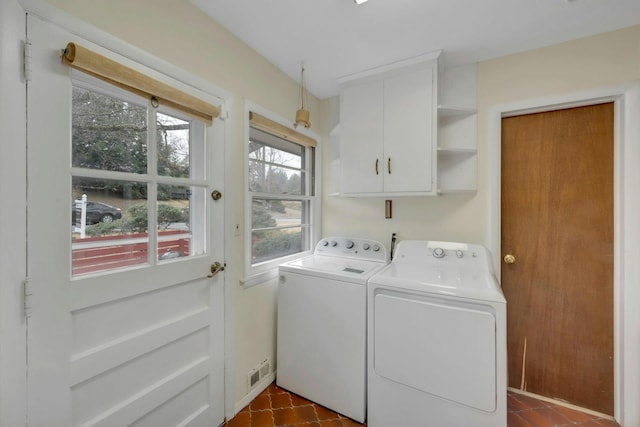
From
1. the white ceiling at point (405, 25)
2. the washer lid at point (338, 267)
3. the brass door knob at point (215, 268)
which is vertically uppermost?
the white ceiling at point (405, 25)

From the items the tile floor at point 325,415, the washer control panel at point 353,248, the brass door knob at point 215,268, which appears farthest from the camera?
the washer control panel at point 353,248

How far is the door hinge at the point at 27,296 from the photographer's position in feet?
2.85

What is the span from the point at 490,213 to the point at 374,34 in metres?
1.49

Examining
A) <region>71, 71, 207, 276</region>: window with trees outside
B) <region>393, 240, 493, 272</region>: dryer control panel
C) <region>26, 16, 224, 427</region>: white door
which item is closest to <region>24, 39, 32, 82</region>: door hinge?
<region>26, 16, 224, 427</region>: white door

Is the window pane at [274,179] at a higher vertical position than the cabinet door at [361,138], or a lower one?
lower

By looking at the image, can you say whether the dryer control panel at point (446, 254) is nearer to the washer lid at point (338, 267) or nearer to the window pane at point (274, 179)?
the washer lid at point (338, 267)

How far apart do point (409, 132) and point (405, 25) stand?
2.13 ft

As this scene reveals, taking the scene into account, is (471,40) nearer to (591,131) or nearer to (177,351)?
(591,131)

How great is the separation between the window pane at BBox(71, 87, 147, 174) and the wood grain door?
92.5 inches

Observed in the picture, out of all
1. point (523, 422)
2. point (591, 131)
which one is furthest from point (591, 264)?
point (523, 422)

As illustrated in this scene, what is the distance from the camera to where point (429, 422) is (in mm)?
1396

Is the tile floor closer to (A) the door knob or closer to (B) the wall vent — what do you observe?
(B) the wall vent

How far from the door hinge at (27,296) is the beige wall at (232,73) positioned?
83cm

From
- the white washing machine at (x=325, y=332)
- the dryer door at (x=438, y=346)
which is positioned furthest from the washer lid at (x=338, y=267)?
the dryer door at (x=438, y=346)
